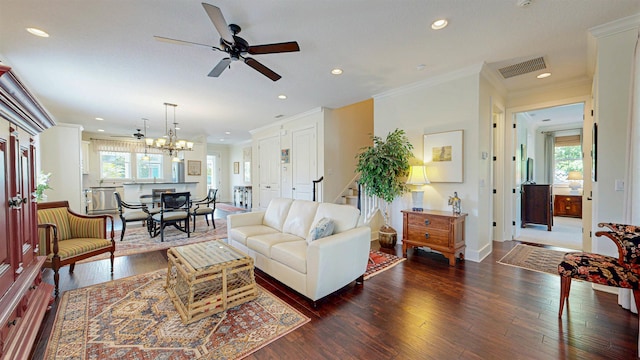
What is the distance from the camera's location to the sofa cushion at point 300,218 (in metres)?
3.24

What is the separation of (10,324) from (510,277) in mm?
4392

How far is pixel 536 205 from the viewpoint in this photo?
5.68m

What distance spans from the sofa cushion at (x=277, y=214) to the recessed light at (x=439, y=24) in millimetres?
2777

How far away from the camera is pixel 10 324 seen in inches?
56.3

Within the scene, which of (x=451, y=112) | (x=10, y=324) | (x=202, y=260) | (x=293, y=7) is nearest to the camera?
(x=10, y=324)

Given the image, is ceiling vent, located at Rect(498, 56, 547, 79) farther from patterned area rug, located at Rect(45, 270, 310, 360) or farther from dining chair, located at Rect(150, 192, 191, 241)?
dining chair, located at Rect(150, 192, 191, 241)

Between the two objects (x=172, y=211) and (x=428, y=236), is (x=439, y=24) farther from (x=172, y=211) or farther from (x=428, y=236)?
(x=172, y=211)

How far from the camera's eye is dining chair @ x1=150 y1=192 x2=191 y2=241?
4735 mm

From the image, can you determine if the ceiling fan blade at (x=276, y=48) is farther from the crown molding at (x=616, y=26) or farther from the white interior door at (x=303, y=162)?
the white interior door at (x=303, y=162)

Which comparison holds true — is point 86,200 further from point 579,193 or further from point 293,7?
point 579,193

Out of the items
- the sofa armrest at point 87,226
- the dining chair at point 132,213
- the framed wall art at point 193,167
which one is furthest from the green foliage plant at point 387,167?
the framed wall art at point 193,167

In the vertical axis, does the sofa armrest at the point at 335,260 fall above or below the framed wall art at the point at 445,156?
below

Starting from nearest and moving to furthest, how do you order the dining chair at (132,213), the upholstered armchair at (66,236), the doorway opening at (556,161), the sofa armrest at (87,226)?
the upholstered armchair at (66,236) < the sofa armrest at (87,226) < the dining chair at (132,213) < the doorway opening at (556,161)

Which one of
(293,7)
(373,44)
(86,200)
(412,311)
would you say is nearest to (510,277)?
(412,311)
